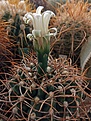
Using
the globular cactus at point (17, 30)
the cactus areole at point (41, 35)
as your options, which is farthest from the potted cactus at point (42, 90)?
the globular cactus at point (17, 30)

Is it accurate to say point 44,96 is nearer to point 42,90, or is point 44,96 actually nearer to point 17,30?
point 42,90

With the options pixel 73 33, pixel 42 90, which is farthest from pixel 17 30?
pixel 42 90

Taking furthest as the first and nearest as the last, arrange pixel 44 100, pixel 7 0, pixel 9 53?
1. pixel 7 0
2. pixel 9 53
3. pixel 44 100

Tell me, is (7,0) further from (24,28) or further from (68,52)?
(68,52)

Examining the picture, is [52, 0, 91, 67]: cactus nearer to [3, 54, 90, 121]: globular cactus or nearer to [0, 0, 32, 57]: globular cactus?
[0, 0, 32, 57]: globular cactus

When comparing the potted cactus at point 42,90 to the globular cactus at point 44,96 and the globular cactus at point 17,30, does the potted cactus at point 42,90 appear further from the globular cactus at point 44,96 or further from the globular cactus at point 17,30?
the globular cactus at point 17,30

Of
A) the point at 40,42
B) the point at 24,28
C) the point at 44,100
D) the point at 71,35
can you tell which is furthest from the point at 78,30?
the point at 44,100

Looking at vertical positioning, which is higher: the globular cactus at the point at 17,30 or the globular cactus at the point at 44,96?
the globular cactus at the point at 17,30

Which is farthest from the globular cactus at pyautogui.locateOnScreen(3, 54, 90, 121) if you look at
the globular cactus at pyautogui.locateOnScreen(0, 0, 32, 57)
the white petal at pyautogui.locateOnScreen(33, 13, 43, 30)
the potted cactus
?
the globular cactus at pyautogui.locateOnScreen(0, 0, 32, 57)
